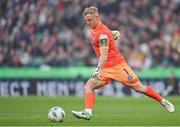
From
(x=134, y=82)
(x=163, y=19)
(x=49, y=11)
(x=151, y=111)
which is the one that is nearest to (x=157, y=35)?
(x=163, y=19)

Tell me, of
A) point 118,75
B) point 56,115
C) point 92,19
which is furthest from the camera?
point 118,75

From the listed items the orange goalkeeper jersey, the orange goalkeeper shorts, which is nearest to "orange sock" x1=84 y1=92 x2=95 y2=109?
the orange goalkeeper shorts

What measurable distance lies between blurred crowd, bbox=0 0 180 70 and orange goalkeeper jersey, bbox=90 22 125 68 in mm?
13494

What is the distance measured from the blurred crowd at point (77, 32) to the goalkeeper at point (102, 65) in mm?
13464

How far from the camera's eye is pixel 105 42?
15.1 m

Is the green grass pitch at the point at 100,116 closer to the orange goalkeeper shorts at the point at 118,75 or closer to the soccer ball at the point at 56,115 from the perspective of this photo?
the soccer ball at the point at 56,115

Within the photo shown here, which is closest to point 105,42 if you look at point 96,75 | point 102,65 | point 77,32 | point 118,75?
point 102,65

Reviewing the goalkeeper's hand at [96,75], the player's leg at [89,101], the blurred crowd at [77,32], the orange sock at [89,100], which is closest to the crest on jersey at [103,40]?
the goalkeeper's hand at [96,75]

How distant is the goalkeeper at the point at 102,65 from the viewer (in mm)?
15055

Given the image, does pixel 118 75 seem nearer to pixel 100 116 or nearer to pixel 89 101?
pixel 89 101

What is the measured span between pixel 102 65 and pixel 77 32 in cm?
1631

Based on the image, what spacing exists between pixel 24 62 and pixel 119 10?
5.06 m

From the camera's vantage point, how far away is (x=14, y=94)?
1169 inches

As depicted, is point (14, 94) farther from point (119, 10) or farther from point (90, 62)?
point (119, 10)
